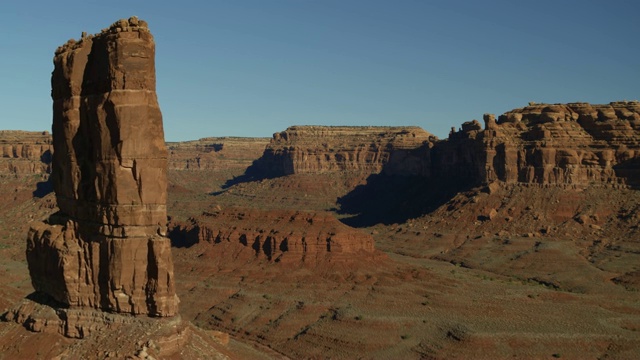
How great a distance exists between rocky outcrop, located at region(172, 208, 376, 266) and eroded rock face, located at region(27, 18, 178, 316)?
4112 centimetres

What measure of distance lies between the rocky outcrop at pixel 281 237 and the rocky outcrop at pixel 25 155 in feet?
203

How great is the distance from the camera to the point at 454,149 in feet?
442

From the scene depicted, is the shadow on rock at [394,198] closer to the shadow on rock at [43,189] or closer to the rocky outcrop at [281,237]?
the rocky outcrop at [281,237]

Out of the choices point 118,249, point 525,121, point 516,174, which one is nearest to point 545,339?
point 118,249

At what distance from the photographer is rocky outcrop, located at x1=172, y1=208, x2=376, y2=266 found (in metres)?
73.2

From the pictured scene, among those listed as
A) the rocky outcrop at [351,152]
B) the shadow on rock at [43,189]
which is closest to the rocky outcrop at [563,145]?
the rocky outcrop at [351,152]

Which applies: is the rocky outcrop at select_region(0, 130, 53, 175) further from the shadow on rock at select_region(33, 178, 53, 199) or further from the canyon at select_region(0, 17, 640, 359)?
the shadow on rock at select_region(33, 178, 53, 199)

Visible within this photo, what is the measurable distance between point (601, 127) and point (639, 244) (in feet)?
81.9

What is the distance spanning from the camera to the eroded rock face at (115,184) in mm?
30312

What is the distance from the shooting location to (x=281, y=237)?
7494cm

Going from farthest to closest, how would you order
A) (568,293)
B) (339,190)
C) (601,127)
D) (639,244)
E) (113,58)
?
1. (339,190)
2. (601,127)
3. (639,244)
4. (568,293)
5. (113,58)

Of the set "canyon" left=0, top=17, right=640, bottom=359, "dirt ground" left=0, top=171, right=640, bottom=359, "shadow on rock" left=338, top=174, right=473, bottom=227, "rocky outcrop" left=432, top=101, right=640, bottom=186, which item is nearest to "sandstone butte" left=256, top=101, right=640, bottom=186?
"rocky outcrop" left=432, top=101, right=640, bottom=186

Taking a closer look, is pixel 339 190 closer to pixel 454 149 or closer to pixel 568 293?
pixel 454 149

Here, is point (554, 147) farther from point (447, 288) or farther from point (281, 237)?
point (281, 237)
